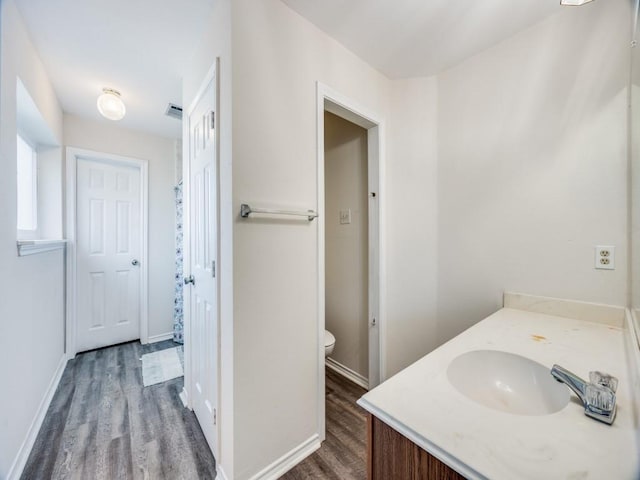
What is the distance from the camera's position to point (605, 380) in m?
0.64

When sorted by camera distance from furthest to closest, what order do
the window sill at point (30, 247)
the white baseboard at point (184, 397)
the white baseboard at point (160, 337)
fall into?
the white baseboard at point (160, 337), the white baseboard at point (184, 397), the window sill at point (30, 247)

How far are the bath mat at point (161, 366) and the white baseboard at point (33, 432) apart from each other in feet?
1.84

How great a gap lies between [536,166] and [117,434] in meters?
2.90

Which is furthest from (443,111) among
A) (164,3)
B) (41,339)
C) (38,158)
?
(38,158)

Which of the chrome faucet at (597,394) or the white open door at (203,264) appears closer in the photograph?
the chrome faucet at (597,394)

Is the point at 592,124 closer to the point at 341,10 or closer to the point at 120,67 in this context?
the point at 341,10

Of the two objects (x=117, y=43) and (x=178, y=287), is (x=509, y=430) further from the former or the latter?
(x=178, y=287)

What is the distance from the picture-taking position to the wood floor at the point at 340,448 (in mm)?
1280

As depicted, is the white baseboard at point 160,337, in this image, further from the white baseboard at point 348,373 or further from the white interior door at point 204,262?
the white baseboard at point 348,373

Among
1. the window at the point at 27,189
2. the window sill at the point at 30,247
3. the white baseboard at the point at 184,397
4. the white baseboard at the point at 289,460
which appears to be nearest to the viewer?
the white baseboard at the point at 289,460

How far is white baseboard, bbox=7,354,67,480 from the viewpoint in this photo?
4.10 feet

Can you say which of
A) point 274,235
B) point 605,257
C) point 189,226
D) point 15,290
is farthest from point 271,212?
point 605,257

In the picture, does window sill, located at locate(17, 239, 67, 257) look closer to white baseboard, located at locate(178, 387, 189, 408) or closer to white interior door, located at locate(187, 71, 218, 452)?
white interior door, located at locate(187, 71, 218, 452)

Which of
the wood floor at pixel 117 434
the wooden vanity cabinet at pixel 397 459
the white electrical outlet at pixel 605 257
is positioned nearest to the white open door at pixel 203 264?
the wood floor at pixel 117 434
